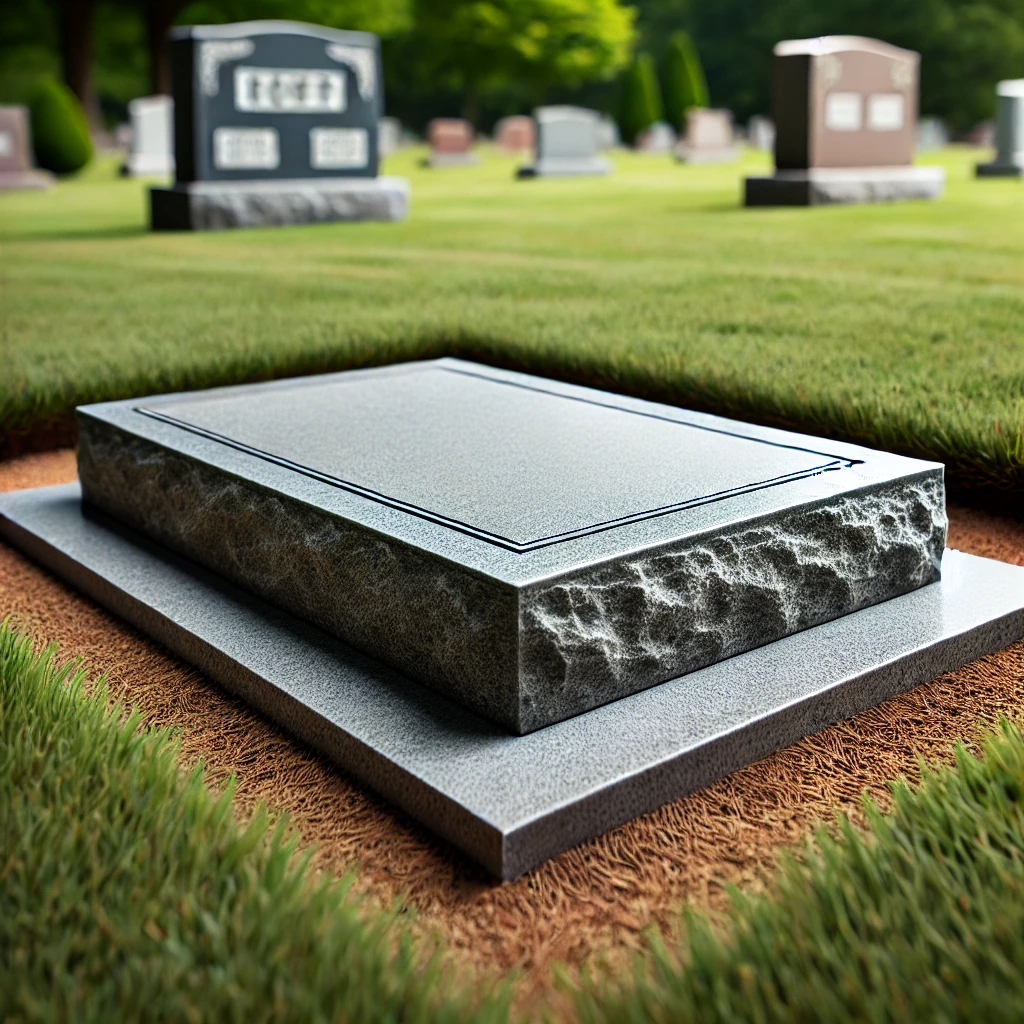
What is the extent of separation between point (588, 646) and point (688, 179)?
17.0m

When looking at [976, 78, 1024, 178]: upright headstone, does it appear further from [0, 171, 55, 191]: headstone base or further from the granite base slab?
[0, 171, 55, 191]: headstone base

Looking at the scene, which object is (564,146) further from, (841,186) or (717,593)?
(717,593)

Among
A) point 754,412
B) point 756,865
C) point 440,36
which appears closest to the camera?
point 756,865

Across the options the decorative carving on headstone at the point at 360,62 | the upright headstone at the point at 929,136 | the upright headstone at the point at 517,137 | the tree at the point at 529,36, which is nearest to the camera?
the decorative carving on headstone at the point at 360,62

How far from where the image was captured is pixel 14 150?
16359 mm

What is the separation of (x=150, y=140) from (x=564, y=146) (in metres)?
6.82

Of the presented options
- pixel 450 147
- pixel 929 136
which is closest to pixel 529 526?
pixel 450 147

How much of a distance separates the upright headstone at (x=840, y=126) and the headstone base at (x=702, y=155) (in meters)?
Answer: 11.7

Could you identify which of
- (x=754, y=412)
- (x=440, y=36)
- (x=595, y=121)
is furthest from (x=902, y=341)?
(x=440, y=36)

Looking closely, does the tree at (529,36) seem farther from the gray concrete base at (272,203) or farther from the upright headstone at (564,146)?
the gray concrete base at (272,203)

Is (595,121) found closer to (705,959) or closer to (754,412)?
(754,412)

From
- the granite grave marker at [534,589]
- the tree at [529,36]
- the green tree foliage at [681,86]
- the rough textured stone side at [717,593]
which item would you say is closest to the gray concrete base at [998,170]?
the granite grave marker at [534,589]

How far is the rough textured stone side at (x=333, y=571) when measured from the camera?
73.3 inches

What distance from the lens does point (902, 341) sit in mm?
4430
